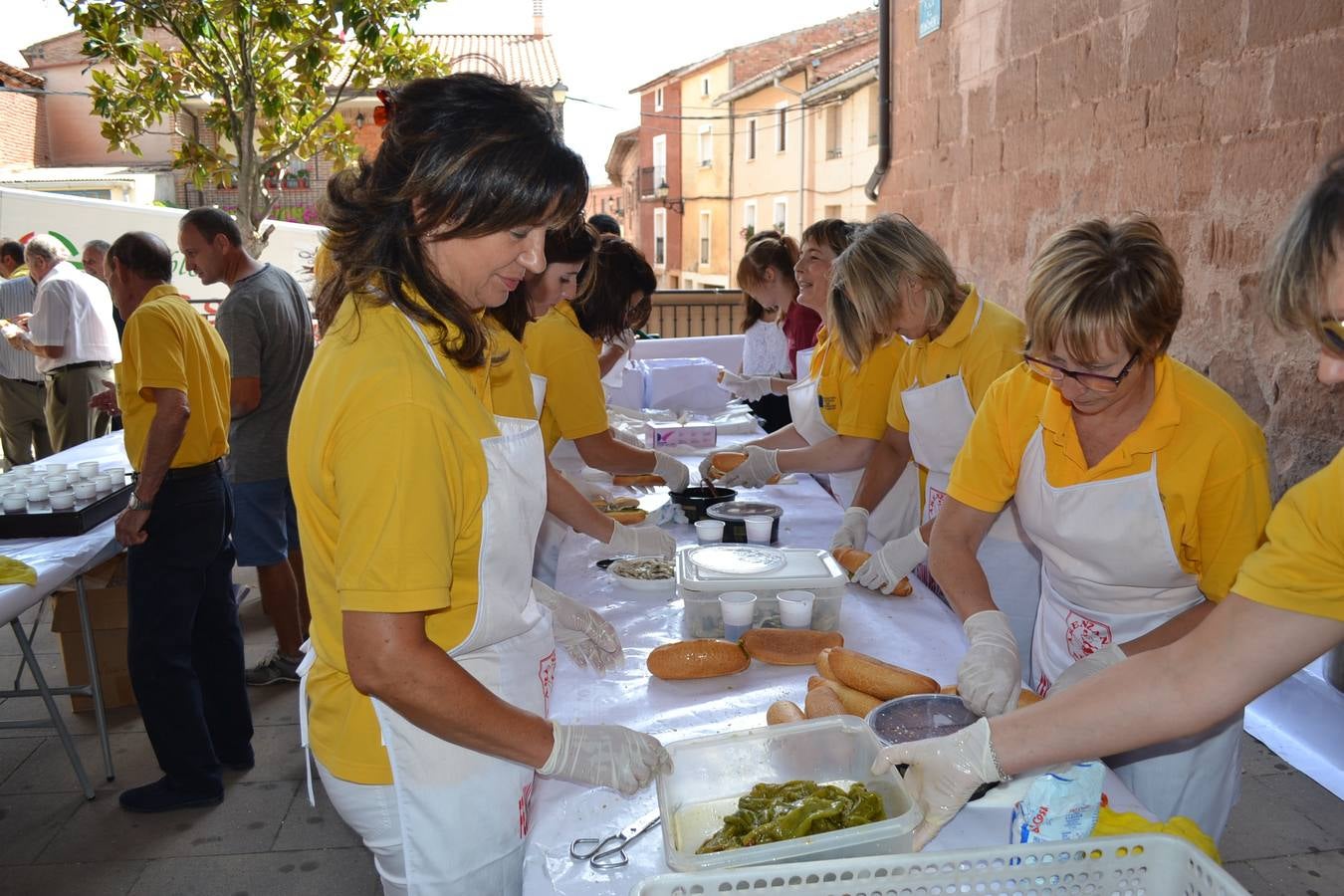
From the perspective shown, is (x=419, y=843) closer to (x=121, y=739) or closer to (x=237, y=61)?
(x=121, y=739)

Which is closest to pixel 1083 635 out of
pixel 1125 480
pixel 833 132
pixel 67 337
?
pixel 1125 480

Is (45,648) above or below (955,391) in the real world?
below

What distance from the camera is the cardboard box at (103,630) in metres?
3.94

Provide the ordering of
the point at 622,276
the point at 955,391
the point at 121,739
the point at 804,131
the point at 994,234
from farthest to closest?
the point at 804,131, the point at 994,234, the point at 121,739, the point at 622,276, the point at 955,391

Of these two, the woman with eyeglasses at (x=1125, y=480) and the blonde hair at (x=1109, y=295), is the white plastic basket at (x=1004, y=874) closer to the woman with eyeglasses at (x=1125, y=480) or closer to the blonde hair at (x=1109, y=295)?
the woman with eyeglasses at (x=1125, y=480)

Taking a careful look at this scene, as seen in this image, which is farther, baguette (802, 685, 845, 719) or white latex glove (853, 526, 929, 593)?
white latex glove (853, 526, 929, 593)

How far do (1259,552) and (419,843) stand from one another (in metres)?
1.29

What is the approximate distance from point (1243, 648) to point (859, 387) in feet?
7.33

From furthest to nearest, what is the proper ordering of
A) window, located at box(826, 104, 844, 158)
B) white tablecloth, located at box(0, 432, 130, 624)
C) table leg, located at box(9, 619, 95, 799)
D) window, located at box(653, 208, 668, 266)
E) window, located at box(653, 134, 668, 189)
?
window, located at box(653, 208, 668, 266) < window, located at box(653, 134, 668, 189) < window, located at box(826, 104, 844, 158) < table leg, located at box(9, 619, 95, 799) < white tablecloth, located at box(0, 432, 130, 624)

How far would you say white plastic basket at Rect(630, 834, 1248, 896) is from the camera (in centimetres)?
108

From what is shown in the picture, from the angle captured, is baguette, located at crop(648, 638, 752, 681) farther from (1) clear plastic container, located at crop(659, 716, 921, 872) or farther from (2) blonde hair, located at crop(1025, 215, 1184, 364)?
(2) blonde hair, located at crop(1025, 215, 1184, 364)

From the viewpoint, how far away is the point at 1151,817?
4.73 feet

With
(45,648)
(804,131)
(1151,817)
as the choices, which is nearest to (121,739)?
(45,648)

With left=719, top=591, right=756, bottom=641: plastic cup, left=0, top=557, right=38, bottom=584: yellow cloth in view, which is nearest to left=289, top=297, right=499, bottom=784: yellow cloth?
left=719, top=591, right=756, bottom=641: plastic cup
